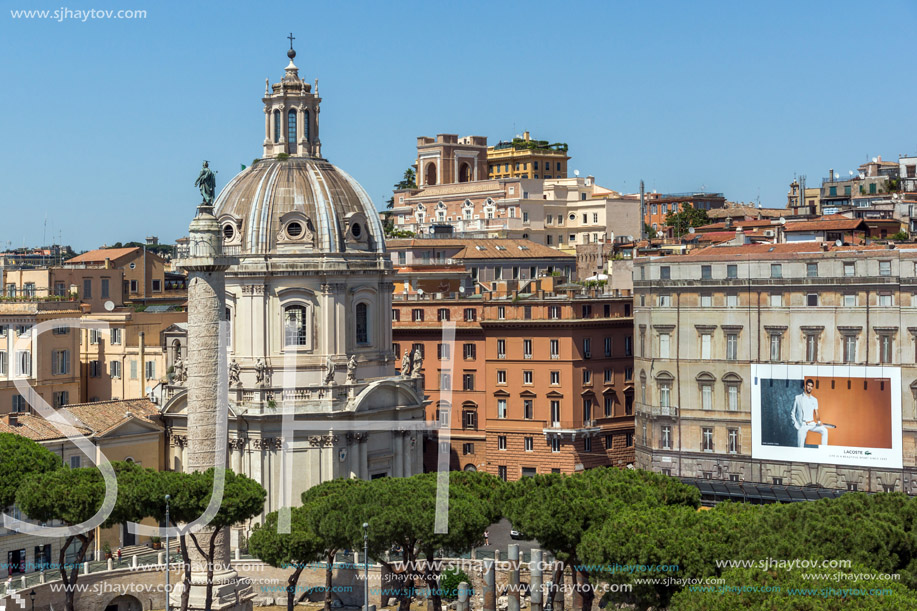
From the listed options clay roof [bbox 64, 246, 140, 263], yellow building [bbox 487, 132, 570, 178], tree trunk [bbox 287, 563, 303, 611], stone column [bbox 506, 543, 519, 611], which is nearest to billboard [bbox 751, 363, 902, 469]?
stone column [bbox 506, 543, 519, 611]

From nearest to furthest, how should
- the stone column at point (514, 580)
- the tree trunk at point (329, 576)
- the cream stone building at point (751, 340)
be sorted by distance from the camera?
1. the stone column at point (514, 580)
2. the tree trunk at point (329, 576)
3. the cream stone building at point (751, 340)

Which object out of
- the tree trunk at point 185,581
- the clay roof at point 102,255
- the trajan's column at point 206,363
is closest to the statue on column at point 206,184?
the trajan's column at point 206,363

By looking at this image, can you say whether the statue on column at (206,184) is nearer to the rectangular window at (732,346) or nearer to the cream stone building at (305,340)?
the cream stone building at (305,340)

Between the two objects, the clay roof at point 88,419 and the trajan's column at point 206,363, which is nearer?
the trajan's column at point 206,363

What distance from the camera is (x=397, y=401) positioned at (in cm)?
7331

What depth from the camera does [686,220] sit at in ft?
391

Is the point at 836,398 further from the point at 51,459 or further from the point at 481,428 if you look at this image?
the point at 51,459

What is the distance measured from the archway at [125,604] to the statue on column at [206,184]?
53.2 ft

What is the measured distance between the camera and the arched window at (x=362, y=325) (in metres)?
→ 73.2

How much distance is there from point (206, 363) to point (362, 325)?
783 inches

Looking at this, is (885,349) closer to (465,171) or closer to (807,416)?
(807,416)

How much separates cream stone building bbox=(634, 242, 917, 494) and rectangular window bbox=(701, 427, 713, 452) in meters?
0.04

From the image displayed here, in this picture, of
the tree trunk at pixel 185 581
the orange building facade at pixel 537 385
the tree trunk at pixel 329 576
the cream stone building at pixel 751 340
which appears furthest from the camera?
the orange building facade at pixel 537 385

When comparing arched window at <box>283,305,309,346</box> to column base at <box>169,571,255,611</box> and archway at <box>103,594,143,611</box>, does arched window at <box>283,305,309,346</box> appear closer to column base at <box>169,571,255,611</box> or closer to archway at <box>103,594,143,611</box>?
archway at <box>103,594,143,611</box>
